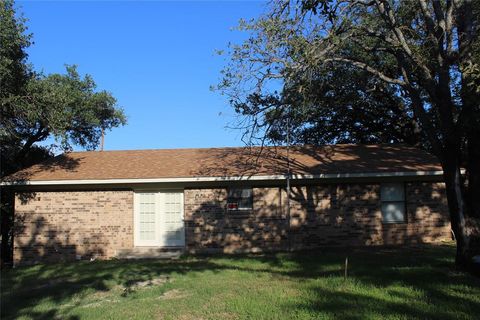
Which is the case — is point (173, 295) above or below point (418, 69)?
below

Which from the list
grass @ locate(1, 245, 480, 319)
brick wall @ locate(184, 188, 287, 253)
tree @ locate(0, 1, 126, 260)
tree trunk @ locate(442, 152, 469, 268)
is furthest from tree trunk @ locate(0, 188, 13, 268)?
tree trunk @ locate(442, 152, 469, 268)

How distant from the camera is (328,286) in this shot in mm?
8930

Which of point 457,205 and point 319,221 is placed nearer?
point 457,205

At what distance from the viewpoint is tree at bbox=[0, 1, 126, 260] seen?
583 inches

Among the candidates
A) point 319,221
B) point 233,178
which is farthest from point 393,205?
point 233,178

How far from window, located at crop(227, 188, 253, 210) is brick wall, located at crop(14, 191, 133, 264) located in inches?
136

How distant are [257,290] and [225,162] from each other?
957 cm

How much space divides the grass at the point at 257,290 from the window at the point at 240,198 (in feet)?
10.1

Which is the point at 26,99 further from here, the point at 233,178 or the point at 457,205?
the point at 457,205

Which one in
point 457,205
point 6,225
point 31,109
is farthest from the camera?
point 6,225

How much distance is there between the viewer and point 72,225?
1712 cm

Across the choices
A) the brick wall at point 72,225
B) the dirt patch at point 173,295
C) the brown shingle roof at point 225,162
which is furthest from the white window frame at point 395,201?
the dirt patch at point 173,295

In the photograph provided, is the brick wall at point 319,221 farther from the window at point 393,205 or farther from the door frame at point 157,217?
the door frame at point 157,217

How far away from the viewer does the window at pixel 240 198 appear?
666 inches
